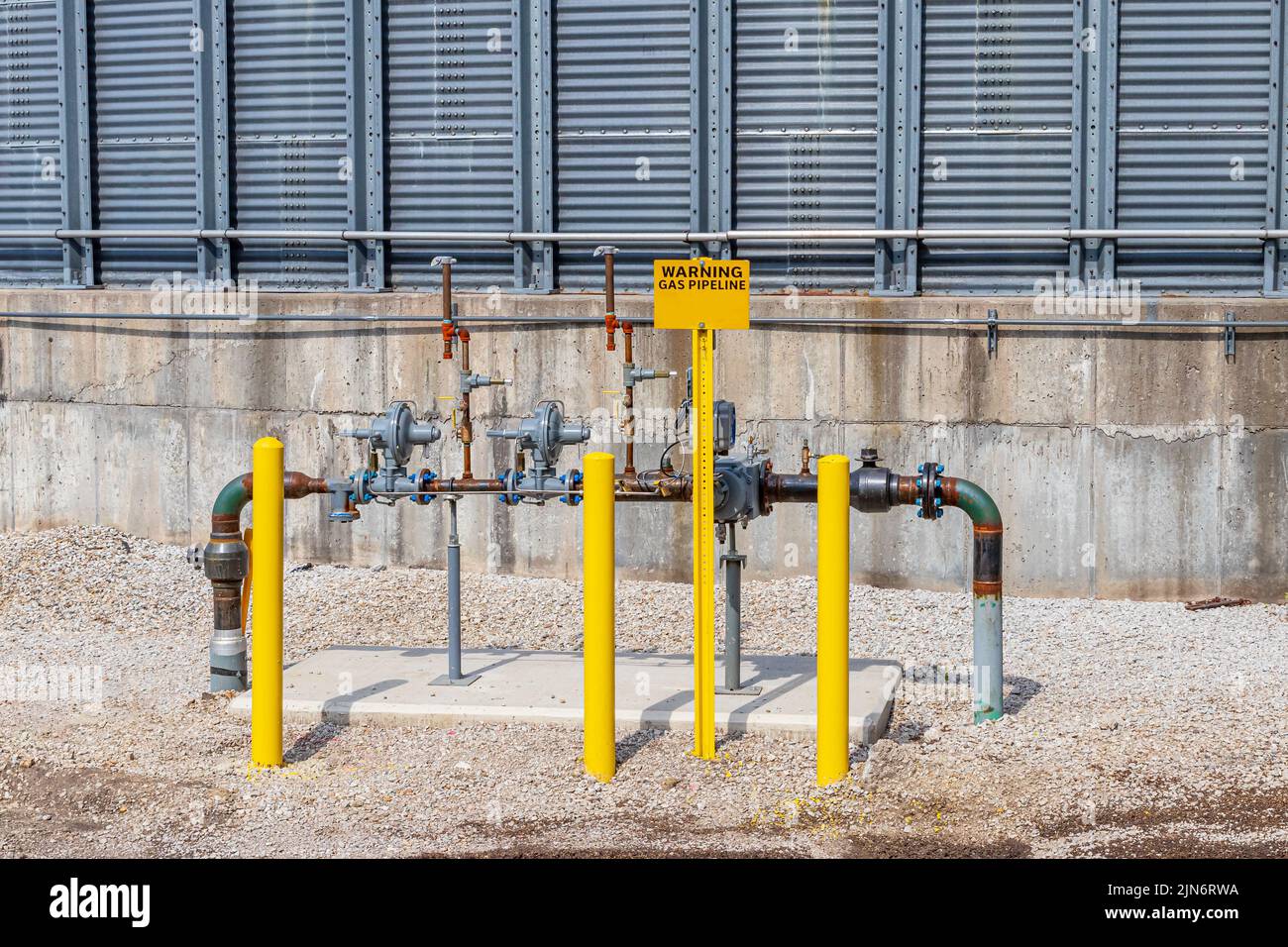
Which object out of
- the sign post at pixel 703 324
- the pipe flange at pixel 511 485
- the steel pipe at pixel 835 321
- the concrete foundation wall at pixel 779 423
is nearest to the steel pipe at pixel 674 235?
the concrete foundation wall at pixel 779 423

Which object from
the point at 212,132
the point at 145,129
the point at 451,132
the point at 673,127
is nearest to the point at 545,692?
the point at 673,127

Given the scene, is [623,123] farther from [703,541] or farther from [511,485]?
[703,541]

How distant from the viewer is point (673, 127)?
1253 cm

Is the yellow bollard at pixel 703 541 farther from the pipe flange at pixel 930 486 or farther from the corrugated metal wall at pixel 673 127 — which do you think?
the corrugated metal wall at pixel 673 127

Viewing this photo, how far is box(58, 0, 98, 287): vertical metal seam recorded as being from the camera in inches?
535

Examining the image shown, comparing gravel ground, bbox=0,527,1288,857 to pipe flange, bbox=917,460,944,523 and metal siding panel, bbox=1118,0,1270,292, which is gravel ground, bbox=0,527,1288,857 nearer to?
pipe flange, bbox=917,460,944,523

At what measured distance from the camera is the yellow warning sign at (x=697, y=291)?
7656 millimetres

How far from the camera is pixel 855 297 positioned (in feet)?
39.5

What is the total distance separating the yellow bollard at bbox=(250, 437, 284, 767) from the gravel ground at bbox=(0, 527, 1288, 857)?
197mm

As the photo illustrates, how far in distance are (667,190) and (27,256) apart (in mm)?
5548

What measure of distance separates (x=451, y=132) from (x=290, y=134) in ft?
4.43

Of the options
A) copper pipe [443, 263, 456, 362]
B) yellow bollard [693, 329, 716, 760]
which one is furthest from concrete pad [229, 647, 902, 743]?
copper pipe [443, 263, 456, 362]

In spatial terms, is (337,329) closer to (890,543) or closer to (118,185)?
(118,185)
